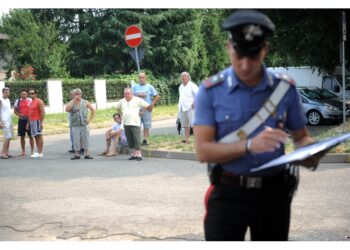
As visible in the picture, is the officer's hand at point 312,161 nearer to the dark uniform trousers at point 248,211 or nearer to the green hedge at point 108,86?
the dark uniform trousers at point 248,211

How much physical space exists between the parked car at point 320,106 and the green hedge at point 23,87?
1325 cm

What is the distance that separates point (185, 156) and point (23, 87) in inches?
624

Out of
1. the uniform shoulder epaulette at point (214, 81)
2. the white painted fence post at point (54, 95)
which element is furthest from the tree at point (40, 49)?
the uniform shoulder epaulette at point (214, 81)

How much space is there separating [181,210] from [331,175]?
3.10 metres

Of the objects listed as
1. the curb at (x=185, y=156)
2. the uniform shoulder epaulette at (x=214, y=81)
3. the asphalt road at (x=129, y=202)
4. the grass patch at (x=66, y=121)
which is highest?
the uniform shoulder epaulette at (x=214, y=81)

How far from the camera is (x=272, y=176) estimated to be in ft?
8.98

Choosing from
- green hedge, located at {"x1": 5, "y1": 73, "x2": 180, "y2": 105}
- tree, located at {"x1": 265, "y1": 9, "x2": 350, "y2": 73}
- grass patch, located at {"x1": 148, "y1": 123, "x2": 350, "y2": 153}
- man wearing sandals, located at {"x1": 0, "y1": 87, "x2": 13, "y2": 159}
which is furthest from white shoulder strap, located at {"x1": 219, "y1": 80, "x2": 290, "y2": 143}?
green hedge, located at {"x1": 5, "y1": 73, "x2": 180, "y2": 105}

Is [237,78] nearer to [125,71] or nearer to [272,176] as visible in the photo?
[272,176]

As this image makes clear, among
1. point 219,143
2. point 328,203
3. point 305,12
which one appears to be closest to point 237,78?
point 219,143

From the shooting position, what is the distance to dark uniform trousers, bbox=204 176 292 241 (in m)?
2.72

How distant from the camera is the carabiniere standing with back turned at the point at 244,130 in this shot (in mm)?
2602

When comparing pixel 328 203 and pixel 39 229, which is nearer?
pixel 39 229

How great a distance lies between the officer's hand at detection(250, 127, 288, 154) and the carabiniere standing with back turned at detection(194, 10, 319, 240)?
1.0 inches
